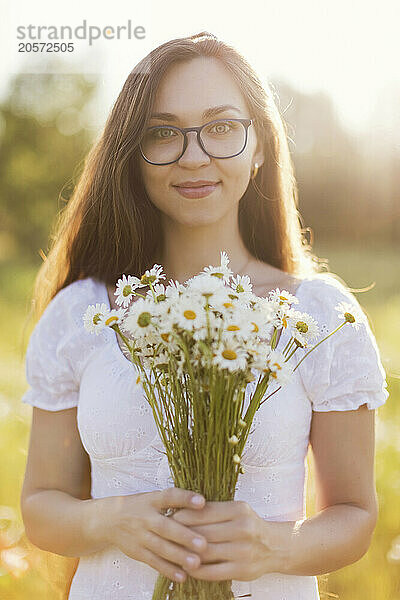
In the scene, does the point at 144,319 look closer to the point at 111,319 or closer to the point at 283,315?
the point at 111,319

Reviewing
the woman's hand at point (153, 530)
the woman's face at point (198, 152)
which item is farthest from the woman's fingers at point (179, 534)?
the woman's face at point (198, 152)

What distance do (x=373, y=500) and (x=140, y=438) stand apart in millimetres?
385

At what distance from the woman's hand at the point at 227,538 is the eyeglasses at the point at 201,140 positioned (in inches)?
21.5

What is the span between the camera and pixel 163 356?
0.80 m

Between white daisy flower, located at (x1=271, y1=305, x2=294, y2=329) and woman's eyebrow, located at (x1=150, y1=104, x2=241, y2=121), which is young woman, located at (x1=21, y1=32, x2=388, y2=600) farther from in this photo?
white daisy flower, located at (x1=271, y1=305, x2=294, y2=329)

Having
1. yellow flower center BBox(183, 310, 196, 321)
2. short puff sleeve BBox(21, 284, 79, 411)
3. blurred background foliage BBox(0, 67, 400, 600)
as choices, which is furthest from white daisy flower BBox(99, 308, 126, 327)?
blurred background foliage BBox(0, 67, 400, 600)

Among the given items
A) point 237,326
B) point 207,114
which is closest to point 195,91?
point 207,114

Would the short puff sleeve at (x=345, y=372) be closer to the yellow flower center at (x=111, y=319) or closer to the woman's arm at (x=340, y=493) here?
the woman's arm at (x=340, y=493)

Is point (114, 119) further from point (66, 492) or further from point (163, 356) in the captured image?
point (66, 492)

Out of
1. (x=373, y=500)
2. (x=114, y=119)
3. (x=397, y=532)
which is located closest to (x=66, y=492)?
(x=373, y=500)

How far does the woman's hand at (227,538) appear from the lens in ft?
2.82

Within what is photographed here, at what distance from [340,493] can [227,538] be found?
249 mm

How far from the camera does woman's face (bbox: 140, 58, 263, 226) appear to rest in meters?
1.06

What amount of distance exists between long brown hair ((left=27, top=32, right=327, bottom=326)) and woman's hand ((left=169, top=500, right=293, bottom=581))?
0.49 m
